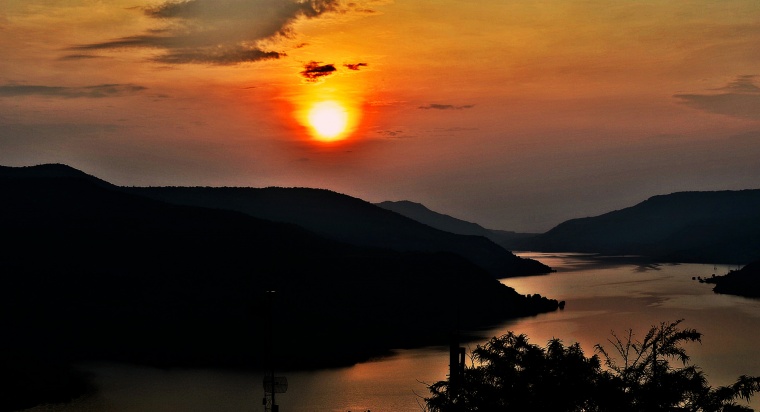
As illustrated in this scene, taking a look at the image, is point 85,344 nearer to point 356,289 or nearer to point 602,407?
point 356,289

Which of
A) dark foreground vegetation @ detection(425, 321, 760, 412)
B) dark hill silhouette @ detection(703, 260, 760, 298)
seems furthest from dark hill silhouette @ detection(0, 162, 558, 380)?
dark foreground vegetation @ detection(425, 321, 760, 412)

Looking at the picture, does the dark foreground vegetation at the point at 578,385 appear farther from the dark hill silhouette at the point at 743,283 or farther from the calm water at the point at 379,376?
the dark hill silhouette at the point at 743,283

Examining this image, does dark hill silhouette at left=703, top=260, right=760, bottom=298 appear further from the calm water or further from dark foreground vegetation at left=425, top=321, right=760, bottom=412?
dark foreground vegetation at left=425, top=321, right=760, bottom=412

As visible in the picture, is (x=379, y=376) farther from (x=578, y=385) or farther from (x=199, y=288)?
(x=578, y=385)

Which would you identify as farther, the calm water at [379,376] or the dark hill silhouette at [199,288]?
the dark hill silhouette at [199,288]

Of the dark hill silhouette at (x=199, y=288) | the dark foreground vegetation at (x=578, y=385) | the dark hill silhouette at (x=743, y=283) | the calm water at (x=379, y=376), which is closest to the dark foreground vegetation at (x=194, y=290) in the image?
the dark hill silhouette at (x=199, y=288)

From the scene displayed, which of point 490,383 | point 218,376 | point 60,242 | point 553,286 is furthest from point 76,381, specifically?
point 553,286
